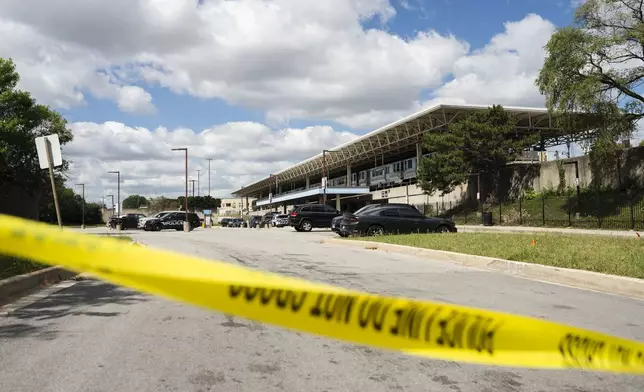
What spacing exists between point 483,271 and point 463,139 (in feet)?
104

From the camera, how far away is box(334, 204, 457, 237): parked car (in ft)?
73.8

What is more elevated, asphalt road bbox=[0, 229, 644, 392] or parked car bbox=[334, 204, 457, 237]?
parked car bbox=[334, 204, 457, 237]

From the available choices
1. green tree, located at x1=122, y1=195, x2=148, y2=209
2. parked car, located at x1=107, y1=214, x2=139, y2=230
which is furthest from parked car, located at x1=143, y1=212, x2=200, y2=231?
green tree, located at x1=122, y1=195, x2=148, y2=209

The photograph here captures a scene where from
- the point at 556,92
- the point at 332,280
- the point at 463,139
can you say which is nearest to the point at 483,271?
the point at 332,280

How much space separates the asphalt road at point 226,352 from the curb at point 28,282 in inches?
24.6

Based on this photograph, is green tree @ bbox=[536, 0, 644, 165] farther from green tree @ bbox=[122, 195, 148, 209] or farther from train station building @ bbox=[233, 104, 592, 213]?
green tree @ bbox=[122, 195, 148, 209]

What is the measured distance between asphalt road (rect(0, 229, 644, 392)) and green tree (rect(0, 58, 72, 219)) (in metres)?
24.9

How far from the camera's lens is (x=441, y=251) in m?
13.9

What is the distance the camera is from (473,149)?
41969 millimetres

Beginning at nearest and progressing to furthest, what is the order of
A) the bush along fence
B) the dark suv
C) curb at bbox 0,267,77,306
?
curb at bbox 0,267,77,306 → the bush along fence → the dark suv

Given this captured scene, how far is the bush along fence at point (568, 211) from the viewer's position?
27219 mm

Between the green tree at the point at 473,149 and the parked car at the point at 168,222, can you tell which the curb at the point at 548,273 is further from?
the parked car at the point at 168,222

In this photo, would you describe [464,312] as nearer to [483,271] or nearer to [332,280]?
[332,280]

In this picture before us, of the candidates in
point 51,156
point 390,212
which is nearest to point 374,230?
point 390,212
